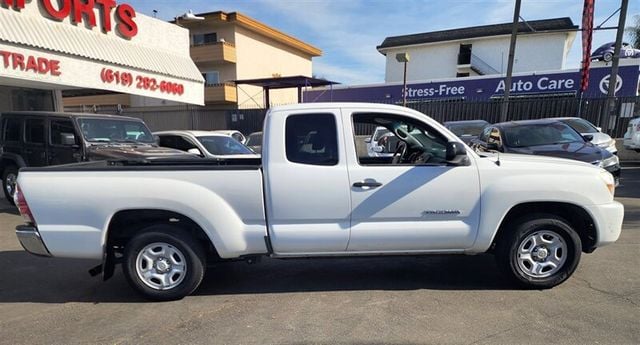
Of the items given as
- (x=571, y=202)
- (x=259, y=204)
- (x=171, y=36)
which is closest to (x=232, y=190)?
(x=259, y=204)

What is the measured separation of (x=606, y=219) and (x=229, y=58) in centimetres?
2640

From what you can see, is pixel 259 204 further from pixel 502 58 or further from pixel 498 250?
pixel 502 58

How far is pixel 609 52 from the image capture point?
23031 mm

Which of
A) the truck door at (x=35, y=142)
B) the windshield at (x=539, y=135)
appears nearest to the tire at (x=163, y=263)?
the truck door at (x=35, y=142)

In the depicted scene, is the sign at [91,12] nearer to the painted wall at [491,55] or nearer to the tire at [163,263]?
the tire at [163,263]

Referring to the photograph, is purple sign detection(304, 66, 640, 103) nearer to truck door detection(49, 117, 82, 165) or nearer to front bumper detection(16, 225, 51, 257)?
truck door detection(49, 117, 82, 165)

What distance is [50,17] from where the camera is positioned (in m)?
10.2

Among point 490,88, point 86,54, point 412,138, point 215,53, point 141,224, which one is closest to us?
point 141,224

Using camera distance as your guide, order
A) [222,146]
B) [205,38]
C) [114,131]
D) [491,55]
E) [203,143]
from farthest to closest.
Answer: [491,55], [205,38], [222,146], [203,143], [114,131]

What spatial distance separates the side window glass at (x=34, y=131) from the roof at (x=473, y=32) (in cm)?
3355

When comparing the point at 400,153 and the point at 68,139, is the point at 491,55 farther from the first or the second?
the point at 68,139

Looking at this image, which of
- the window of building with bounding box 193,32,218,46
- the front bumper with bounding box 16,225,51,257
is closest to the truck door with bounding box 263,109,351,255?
the front bumper with bounding box 16,225,51,257

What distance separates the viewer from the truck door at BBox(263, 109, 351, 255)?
12.0 feet

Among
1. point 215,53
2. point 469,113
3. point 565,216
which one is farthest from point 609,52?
point 565,216
